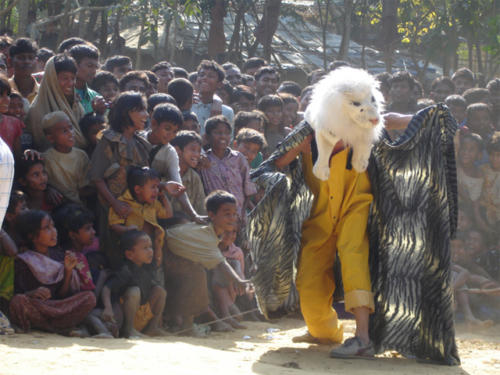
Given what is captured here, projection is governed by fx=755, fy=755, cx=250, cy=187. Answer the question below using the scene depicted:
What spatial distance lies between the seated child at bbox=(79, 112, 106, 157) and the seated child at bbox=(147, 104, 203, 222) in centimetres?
44

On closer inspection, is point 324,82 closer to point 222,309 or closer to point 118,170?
point 118,170

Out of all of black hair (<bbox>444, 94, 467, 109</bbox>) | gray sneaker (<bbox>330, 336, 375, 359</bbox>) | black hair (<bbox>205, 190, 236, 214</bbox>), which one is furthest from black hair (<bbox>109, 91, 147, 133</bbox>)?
black hair (<bbox>444, 94, 467, 109</bbox>)

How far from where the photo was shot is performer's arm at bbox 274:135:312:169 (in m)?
5.48

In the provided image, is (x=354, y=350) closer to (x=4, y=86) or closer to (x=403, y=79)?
(x=4, y=86)

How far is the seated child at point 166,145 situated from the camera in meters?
6.42

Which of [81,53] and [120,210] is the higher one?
[81,53]

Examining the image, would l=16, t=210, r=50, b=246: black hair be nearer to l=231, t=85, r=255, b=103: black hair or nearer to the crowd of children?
the crowd of children

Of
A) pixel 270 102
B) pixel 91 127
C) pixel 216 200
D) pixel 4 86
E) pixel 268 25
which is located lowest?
pixel 216 200

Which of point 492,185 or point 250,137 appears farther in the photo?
point 492,185

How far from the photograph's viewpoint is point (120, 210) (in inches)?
233

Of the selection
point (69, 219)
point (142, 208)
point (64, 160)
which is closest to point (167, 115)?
point (142, 208)

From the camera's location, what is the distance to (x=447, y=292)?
210 inches

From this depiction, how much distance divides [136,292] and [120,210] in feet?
2.14

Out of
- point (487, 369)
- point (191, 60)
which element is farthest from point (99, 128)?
point (191, 60)
